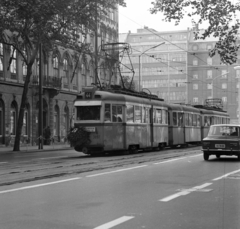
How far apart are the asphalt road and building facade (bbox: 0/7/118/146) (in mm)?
21842

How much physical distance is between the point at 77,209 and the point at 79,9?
23.5 m

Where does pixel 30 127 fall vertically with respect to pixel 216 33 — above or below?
below

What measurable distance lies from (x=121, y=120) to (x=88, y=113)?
5.59 feet

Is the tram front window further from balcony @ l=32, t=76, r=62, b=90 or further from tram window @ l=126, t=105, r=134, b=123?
balcony @ l=32, t=76, r=62, b=90

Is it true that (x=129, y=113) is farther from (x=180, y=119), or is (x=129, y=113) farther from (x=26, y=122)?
(x=26, y=122)

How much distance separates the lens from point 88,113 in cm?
2486

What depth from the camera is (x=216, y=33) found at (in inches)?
864

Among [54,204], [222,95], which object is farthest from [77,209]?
[222,95]

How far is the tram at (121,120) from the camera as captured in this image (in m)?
24.6

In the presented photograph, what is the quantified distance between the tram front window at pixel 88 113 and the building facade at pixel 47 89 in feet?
30.8

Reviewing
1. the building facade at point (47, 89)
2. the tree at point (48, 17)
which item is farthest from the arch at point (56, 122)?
the tree at point (48, 17)

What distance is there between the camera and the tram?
24641 millimetres

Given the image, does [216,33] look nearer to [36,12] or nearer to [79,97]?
[79,97]

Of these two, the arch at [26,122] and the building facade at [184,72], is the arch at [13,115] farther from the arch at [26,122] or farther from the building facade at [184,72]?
the building facade at [184,72]
